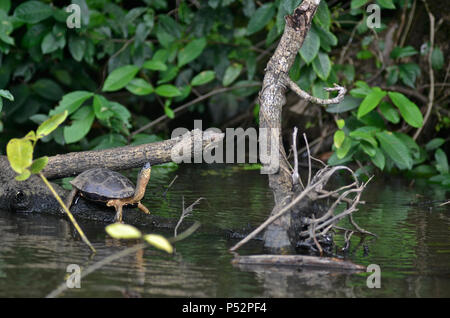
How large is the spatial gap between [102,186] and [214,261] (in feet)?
4.01

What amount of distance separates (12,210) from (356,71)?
4.74 meters

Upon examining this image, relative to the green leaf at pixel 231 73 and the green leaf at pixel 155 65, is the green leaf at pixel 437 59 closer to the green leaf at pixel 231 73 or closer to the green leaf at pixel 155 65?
the green leaf at pixel 231 73

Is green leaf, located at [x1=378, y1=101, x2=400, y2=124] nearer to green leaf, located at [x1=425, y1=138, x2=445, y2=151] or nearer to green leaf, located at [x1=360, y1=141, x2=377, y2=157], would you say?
green leaf, located at [x1=360, y1=141, x2=377, y2=157]

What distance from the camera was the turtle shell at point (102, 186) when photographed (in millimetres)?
4227

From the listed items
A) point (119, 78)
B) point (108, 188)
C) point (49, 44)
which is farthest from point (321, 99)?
point (49, 44)

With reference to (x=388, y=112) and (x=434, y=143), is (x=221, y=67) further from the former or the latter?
(x=434, y=143)

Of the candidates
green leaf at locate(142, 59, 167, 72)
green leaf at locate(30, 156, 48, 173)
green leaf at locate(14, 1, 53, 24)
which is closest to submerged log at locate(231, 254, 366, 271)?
green leaf at locate(30, 156, 48, 173)

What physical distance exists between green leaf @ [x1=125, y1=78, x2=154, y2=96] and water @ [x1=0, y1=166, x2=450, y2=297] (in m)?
1.96

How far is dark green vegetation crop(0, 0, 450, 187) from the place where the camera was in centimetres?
636

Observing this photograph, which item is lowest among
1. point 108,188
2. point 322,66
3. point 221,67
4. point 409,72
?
point 108,188

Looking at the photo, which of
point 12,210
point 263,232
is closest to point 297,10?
point 263,232

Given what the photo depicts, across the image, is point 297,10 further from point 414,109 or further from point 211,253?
point 414,109

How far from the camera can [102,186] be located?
4.25 m
